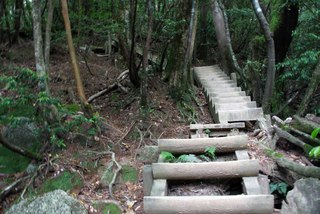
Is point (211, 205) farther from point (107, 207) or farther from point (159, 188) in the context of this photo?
point (107, 207)

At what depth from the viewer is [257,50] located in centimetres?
1074

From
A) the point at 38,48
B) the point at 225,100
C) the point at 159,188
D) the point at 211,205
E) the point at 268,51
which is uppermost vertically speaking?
the point at 38,48

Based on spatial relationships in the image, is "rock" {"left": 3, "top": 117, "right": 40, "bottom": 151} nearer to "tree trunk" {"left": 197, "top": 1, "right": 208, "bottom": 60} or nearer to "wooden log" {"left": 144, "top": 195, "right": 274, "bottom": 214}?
"wooden log" {"left": 144, "top": 195, "right": 274, "bottom": 214}

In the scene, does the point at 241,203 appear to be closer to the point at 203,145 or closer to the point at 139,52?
the point at 203,145

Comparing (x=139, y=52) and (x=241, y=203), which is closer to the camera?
(x=241, y=203)

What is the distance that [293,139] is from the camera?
4.86 metres

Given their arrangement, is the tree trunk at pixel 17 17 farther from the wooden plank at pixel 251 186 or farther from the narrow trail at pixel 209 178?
the wooden plank at pixel 251 186

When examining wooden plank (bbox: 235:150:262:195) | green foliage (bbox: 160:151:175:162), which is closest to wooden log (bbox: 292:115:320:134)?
wooden plank (bbox: 235:150:262:195)

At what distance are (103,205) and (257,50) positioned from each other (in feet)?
27.3

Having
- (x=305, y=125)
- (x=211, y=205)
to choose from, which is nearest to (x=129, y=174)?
(x=211, y=205)

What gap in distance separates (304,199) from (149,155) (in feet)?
7.45

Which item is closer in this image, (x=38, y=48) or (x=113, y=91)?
(x=38, y=48)

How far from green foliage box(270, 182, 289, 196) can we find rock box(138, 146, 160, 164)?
1642 millimetres


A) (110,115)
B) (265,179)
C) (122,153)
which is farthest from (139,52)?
(265,179)
